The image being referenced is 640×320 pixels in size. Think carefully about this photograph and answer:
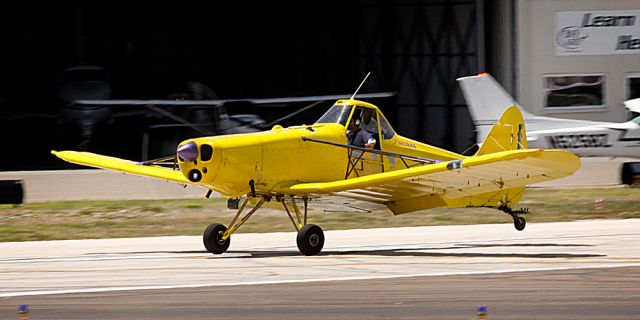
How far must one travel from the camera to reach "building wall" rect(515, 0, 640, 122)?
30.2 metres

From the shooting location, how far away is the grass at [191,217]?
17047 millimetres

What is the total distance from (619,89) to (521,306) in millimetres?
23796

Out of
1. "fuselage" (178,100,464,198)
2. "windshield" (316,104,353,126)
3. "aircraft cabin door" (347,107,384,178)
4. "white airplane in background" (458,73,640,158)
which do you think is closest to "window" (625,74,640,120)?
"white airplane in background" (458,73,640,158)

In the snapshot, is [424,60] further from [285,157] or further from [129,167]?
[285,157]

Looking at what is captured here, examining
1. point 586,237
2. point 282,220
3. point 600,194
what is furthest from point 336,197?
point 600,194

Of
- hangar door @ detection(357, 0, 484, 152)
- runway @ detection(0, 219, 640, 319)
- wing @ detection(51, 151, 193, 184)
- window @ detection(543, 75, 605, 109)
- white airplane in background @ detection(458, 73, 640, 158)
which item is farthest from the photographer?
hangar door @ detection(357, 0, 484, 152)

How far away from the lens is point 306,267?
1139cm

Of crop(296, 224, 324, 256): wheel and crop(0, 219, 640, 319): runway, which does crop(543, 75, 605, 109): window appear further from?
crop(296, 224, 324, 256): wheel

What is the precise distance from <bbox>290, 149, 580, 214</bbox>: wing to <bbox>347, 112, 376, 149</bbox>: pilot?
68 centimetres

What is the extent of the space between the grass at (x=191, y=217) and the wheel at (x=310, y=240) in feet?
15.3

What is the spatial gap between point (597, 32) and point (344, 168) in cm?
1949

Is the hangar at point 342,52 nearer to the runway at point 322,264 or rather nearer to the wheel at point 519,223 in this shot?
the runway at point 322,264

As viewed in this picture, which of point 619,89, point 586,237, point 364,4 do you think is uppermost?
point 364,4

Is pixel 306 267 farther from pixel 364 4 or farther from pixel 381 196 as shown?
pixel 364 4
